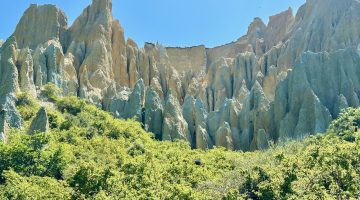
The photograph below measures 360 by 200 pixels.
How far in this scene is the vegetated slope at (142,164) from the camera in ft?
100

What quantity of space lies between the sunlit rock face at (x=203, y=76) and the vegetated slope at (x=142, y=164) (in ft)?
10.7

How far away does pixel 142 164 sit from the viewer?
36344 mm

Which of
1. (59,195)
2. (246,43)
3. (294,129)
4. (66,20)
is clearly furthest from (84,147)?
(246,43)

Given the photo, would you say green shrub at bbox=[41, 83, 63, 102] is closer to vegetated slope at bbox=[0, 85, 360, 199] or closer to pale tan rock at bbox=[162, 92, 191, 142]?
vegetated slope at bbox=[0, 85, 360, 199]

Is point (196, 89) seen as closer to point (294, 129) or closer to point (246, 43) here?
point (246, 43)

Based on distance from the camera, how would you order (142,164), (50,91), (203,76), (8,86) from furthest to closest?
1. (203,76)
2. (50,91)
3. (8,86)
4. (142,164)

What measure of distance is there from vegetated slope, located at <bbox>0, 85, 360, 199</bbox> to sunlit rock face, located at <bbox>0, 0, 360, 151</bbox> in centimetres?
326

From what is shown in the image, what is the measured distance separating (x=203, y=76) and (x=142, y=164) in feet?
158

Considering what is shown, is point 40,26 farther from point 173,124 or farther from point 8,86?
point 8,86

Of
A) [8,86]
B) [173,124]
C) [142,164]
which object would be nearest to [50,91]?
[8,86]

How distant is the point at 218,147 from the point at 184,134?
12.9ft

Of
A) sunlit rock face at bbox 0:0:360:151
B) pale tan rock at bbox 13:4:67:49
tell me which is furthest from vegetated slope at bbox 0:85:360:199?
pale tan rock at bbox 13:4:67:49

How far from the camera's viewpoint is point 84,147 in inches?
1740

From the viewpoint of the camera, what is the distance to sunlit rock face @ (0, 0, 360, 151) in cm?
5256
